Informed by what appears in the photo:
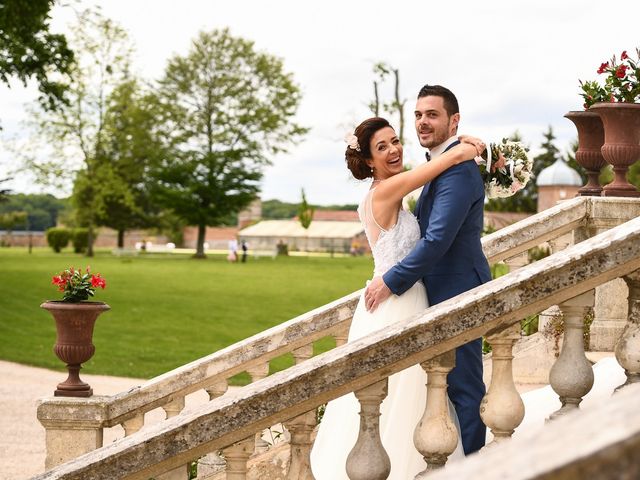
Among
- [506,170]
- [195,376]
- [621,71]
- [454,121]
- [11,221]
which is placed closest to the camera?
[454,121]

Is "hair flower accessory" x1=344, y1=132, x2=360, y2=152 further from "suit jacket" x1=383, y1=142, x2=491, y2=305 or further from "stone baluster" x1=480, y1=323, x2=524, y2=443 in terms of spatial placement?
"stone baluster" x1=480, y1=323, x2=524, y2=443

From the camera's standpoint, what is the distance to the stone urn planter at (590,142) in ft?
21.9

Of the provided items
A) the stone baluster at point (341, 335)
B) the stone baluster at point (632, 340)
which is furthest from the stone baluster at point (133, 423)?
the stone baluster at point (632, 340)

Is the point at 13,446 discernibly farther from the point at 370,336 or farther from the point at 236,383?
the point at 370,336

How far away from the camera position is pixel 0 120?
24297 millimetres

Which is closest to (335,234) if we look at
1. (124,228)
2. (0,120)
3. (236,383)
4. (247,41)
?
(124,228)

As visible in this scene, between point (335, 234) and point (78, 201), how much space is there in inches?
1881

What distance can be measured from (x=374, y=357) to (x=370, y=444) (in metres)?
0.31

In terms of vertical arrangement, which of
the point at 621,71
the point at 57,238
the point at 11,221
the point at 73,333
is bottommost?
the point at 57,238

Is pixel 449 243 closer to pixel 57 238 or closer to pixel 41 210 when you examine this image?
pixel 57 238

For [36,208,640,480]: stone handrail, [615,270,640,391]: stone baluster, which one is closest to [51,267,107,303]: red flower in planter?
[36,208,640,480]: stone handrail

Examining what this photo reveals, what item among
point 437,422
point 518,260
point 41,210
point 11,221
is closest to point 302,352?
point 518,260

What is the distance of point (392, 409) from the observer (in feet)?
13.3

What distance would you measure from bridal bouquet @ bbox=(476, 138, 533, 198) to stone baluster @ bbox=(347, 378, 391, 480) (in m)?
1.76
